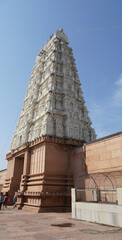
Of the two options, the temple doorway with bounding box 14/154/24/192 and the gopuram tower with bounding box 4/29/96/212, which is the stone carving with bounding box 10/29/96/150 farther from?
the temple doorway with bounding box 14/154/24/192

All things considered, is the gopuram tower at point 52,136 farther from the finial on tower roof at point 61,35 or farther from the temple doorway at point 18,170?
the finial on tower roof at point 61,35

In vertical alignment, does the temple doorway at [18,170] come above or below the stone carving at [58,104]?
below

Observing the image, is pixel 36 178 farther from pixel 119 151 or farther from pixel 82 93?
pixel 82 93

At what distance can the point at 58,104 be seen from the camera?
2405 centimetres

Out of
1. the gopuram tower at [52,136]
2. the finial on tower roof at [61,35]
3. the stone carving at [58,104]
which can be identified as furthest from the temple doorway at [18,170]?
the finial on tower roof at [61,35]

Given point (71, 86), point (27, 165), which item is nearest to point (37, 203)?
point (27, 165)

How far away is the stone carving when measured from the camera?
72.5 feet

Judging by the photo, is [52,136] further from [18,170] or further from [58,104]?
[18,170]

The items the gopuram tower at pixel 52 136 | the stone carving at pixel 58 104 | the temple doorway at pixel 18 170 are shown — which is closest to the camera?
the gopuram tower at pixel 52 136

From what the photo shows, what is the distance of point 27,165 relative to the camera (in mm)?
21750

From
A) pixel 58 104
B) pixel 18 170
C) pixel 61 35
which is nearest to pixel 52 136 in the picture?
pixel 58 104

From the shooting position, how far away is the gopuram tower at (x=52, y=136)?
18.5 metres

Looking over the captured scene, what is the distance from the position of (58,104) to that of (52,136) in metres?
5.55

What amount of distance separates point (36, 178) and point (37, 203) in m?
2.56
